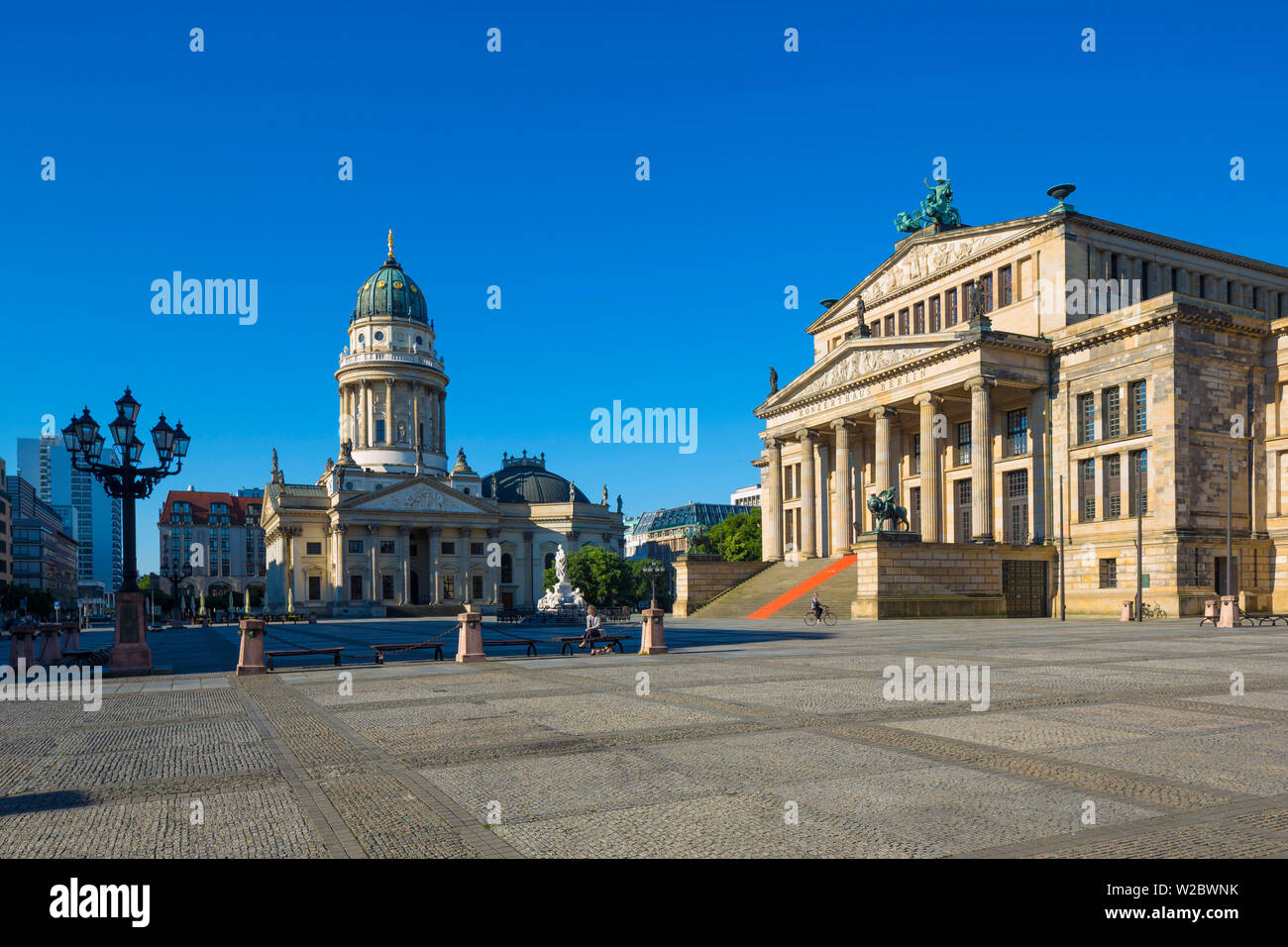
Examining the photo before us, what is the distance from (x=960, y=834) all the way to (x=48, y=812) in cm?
786

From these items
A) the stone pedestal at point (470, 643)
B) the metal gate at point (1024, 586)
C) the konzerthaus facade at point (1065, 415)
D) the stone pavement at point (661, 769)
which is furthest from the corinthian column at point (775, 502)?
the stone pavement at point (661, 769)

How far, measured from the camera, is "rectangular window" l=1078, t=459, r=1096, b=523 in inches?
2020

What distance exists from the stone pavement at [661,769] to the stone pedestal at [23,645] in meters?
7.65

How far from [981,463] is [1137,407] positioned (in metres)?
7.99

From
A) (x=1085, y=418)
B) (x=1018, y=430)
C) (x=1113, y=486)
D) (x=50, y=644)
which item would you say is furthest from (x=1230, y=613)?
(x=50, y=644)

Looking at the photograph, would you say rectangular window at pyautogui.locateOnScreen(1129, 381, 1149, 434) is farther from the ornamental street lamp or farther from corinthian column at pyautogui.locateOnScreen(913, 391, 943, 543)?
the ornamental street lamp

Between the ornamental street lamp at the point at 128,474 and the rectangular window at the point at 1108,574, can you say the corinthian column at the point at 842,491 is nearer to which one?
the rectangular window at the point at 1108,574

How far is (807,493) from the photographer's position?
6712 centimetres

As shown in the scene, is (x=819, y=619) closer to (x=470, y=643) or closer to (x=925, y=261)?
(x=470, y=643)

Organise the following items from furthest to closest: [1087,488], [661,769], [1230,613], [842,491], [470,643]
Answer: [842,491]
[1087,488]
[1230,613]
[470,643]
[661,769]
